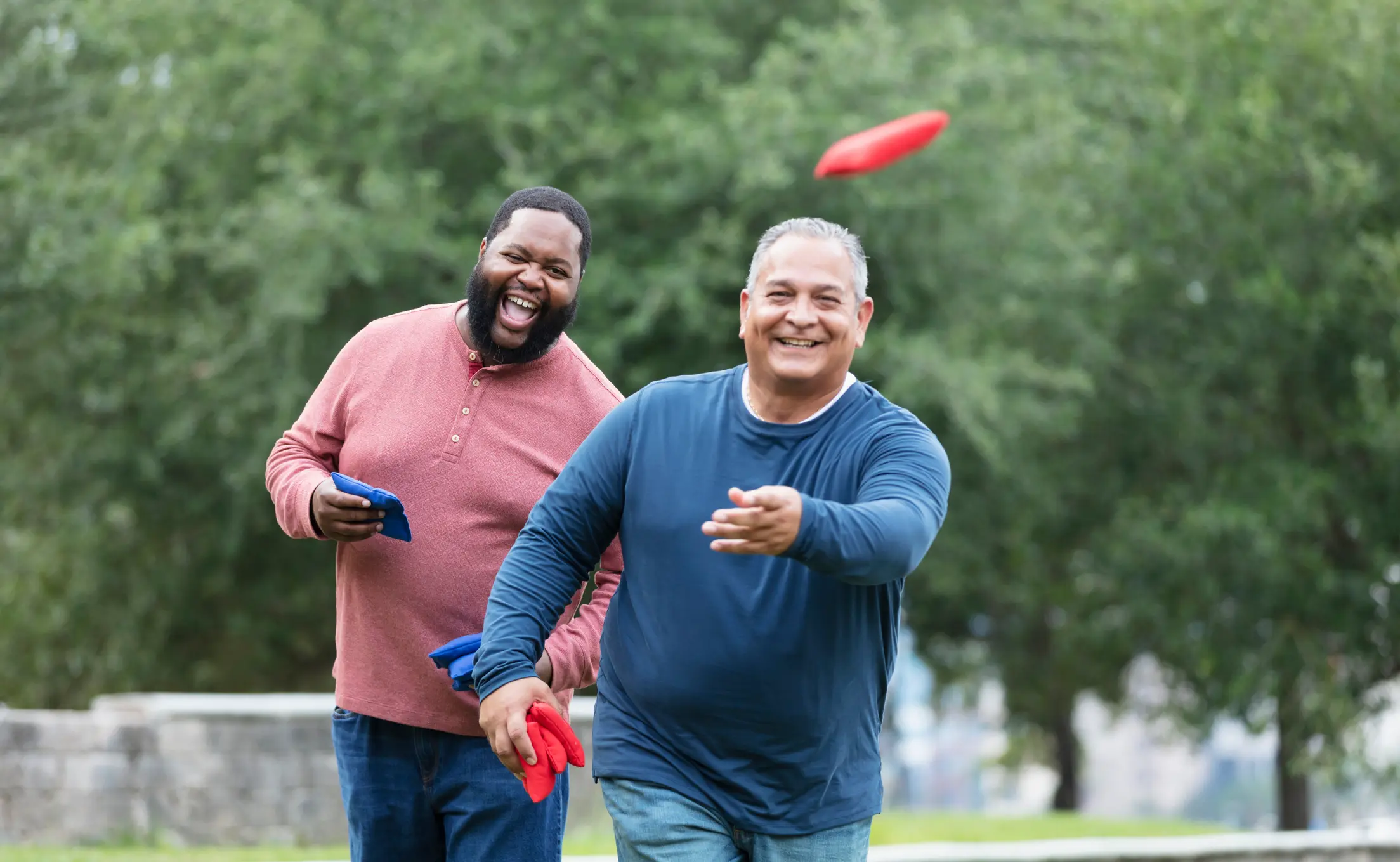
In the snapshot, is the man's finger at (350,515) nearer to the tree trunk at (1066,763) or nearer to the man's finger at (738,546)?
the man's finger at (738,546)

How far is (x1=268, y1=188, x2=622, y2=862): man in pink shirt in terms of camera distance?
3818 mm

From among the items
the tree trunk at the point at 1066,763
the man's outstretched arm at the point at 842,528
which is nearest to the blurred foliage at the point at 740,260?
the tree trunk at the point at 1066,763

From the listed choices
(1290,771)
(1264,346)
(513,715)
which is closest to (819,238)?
(513,715)

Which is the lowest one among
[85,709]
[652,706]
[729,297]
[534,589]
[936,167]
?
[85,709]

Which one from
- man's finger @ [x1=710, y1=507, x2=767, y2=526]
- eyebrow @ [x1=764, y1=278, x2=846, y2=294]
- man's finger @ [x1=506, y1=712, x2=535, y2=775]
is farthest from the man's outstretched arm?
man's finger @ [x1=506, y1=712, x2=535, y2=775]

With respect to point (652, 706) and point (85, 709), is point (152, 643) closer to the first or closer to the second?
point (85, 709)

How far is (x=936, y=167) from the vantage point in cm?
1477

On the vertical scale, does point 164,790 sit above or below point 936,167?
below

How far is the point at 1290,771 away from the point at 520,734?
16287 millimetres

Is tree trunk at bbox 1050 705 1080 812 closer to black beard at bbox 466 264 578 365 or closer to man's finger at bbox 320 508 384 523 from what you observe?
black beard at bbox 466 264 578 365

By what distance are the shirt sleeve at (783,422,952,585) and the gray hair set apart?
1.08ft

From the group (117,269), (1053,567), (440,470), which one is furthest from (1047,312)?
(440,470)

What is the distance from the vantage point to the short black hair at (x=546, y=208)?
158 inches

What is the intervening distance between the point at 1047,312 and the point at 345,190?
22.8 feet
